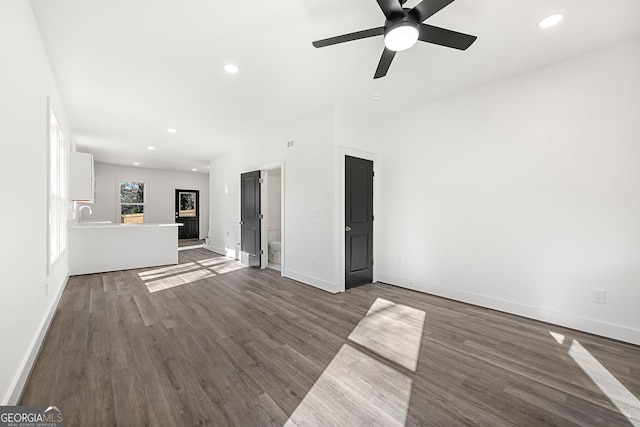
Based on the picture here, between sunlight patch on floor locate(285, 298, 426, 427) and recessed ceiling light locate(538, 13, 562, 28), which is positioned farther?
recessed ceiling light locate(538, 13, 562, 28)

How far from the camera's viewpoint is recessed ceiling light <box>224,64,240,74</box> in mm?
2910

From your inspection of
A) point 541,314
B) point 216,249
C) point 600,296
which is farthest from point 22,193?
point 216,249

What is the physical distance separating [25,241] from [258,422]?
216 centimetres

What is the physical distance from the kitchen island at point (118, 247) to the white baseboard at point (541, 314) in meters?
5.11

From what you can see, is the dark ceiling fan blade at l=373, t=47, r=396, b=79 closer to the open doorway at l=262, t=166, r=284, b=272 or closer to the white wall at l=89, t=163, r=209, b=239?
the open doorway at l=262, t=166, r=284, b=272

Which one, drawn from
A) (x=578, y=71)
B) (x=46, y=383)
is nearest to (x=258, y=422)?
(x=46, y=383)

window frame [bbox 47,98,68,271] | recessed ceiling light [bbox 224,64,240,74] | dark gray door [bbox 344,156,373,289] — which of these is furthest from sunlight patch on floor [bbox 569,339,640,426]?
window frame [bbox 47,98,68,271]

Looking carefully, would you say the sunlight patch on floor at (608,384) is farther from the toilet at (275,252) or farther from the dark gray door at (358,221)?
the toilet at (275,252)

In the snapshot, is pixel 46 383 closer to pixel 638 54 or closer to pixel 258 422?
pixel 258 422

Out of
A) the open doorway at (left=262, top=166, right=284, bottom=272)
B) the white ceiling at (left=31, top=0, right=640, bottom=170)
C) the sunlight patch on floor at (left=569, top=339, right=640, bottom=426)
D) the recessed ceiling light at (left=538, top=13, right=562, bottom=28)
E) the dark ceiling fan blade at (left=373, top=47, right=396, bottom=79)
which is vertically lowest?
the sunlight patch on floor at (left=569, top=339, right=640, bottom=426)

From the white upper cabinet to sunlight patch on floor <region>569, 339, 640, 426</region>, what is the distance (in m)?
7.15

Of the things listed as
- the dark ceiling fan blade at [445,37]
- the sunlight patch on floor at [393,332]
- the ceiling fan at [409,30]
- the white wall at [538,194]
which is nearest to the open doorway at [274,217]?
the white wall at [538,194]

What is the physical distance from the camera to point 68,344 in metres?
2.38

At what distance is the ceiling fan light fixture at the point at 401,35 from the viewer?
1.83 m
